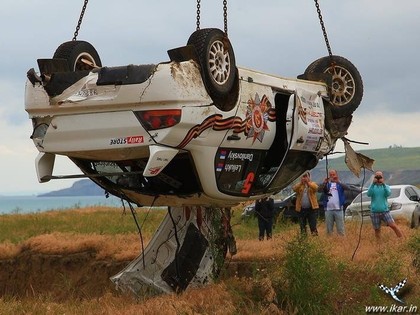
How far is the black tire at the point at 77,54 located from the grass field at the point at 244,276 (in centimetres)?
314

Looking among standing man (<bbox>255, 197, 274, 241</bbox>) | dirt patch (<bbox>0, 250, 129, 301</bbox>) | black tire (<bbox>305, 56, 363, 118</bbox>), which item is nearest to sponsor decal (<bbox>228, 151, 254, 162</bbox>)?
black tire (<bbox>305, 56, 363, 118</bbox>)

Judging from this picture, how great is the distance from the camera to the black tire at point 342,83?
13.7 meters

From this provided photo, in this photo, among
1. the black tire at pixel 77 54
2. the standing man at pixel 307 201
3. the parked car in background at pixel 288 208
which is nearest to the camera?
the black tire at pixel 77 54

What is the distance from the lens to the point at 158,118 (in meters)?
10.8

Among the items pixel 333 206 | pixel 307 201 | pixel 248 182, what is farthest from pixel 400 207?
pixel 248 182

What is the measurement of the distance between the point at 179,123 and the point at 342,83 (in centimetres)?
405

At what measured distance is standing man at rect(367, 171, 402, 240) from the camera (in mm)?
18062

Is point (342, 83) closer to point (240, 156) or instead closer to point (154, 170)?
point (240, 156)

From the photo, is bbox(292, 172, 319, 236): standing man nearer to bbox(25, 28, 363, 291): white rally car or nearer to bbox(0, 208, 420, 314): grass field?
bbox(0, 208, 420, 314): grass field

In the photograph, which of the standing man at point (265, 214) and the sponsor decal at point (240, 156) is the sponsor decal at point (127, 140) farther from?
the standing man at point (265, 214)

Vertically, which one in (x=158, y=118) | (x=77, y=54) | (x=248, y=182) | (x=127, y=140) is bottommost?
(x=248, y=182)

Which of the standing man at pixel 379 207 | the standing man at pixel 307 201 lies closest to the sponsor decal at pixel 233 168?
the standing man at pixel 379 207

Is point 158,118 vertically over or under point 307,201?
over

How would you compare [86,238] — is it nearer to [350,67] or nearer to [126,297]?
[126,297]
